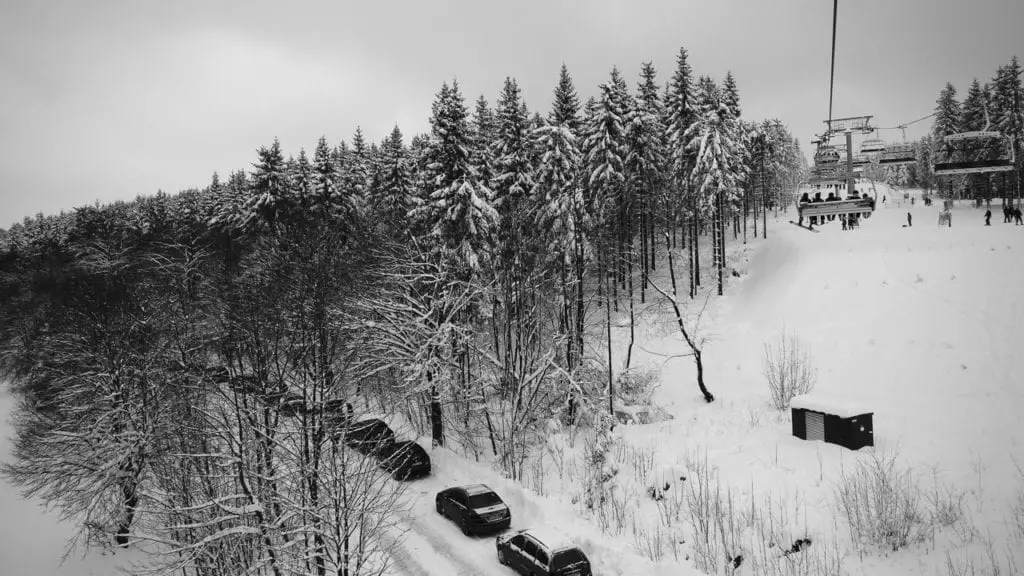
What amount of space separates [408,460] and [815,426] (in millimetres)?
17091

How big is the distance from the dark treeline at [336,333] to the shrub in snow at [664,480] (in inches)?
215

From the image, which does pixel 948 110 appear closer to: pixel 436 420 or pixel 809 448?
pixel 809 448

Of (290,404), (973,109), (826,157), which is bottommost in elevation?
(290,404)

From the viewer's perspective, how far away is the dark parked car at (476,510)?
16656 millimetres

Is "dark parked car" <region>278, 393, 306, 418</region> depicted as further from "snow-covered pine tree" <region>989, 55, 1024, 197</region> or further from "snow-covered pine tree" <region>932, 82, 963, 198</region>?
"snow-covered pine tree" <region>932, 82, 963, 198</region>

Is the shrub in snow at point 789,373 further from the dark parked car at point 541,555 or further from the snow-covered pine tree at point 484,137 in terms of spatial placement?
the snow-covered pine tree at point 484,137

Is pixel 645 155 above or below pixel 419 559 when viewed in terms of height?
above

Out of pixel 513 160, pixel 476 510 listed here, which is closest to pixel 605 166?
pixel 513 160

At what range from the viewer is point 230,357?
54.9ft

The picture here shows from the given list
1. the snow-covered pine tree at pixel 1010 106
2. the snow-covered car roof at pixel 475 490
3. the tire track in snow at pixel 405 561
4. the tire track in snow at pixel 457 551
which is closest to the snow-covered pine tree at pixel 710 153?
the snow-covered pine tree at pixel 1010 106

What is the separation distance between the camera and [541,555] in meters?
13.6

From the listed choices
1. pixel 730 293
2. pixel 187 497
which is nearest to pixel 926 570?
pixel 187 497

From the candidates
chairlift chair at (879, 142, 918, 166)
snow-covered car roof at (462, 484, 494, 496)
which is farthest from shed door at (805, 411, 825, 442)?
chairlift chair at (879, 142, 918, 166)

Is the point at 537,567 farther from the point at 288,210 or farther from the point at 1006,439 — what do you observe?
the point at 288,210
